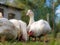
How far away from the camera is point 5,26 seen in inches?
173

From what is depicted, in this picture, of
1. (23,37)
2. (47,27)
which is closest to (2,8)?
(47,27)

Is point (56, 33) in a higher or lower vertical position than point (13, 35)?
higher

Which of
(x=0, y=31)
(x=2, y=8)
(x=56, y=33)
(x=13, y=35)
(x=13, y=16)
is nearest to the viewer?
(x=56, y=33)

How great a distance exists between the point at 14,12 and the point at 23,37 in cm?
1485

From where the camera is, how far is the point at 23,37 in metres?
5.49

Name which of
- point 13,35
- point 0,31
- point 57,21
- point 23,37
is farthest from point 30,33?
point 57,21

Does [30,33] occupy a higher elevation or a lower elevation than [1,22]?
lower

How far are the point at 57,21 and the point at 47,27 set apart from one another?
603 centimetres

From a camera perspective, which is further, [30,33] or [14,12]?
[14,12]

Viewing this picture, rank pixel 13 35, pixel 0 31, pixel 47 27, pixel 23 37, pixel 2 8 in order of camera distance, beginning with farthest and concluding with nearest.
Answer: pixel 2 8 → pixel 47 27 → pixel 23 37 → pixel 13 35 → pixel 0 31

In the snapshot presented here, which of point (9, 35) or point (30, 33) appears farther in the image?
point (30, 33)

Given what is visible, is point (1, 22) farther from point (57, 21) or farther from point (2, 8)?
point (2, 8)

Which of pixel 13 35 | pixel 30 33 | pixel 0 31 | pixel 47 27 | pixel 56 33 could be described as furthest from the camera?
pixel 47 27

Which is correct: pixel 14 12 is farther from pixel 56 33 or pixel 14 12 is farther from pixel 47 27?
pixel 56 33
